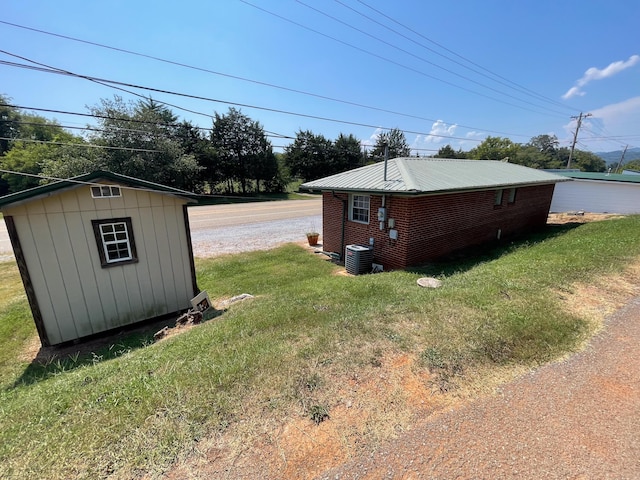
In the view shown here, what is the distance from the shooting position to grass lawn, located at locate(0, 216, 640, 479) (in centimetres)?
256

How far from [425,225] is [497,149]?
6437 centimetres

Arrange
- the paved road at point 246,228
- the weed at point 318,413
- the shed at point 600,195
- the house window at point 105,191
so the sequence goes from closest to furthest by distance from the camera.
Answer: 1. the weed at point 318,413
2. the house window at point 105,191
3. the paved road at point 246,228
4. the shed at point 600,195

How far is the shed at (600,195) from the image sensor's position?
720 inches

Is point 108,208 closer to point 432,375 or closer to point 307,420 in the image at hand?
point 307,420

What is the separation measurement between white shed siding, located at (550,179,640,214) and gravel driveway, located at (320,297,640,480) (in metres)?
21.5

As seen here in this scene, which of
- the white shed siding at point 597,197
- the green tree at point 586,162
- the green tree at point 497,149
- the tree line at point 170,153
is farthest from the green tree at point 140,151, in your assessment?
the green tree at point 586,162

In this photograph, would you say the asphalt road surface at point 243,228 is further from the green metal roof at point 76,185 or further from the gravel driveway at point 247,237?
the green metal roof at point 76,185

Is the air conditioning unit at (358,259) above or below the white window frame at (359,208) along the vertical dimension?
below

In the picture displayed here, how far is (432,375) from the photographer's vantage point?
3.35 m

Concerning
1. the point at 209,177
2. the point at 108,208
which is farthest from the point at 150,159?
the point at 108,208

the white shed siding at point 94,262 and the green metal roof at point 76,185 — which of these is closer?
the green metal roof at point 76,185

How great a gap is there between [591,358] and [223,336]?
5.07 meters

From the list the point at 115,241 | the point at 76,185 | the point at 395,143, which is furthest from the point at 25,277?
the point at 395,143

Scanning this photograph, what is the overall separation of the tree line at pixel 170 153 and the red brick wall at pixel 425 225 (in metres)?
2.56
